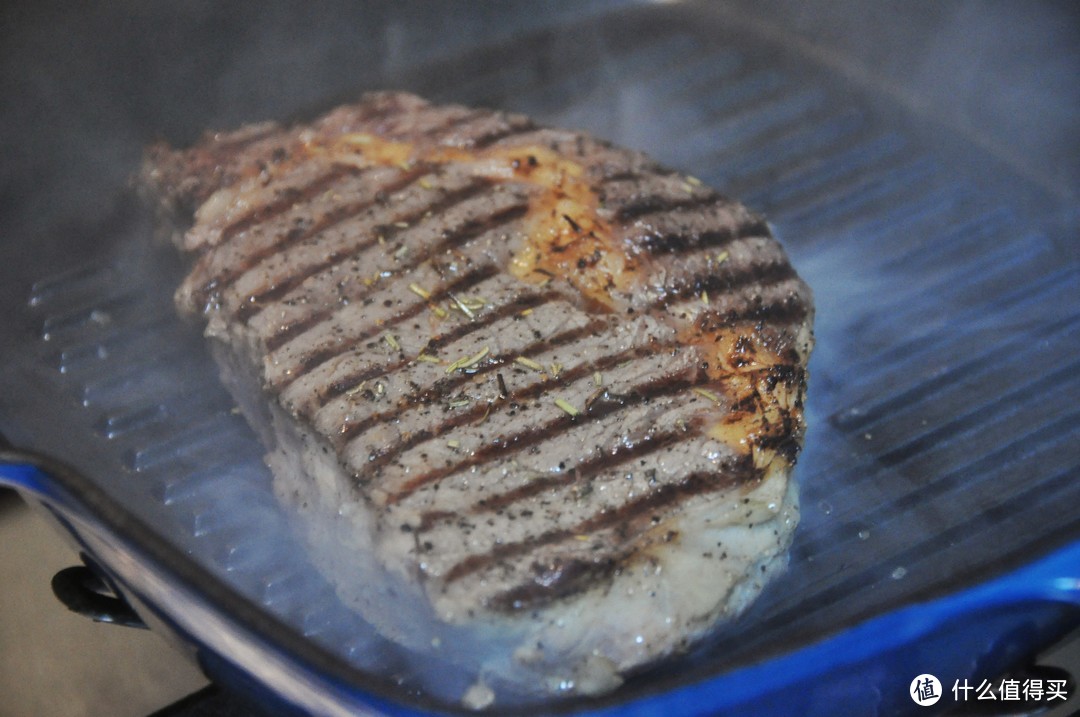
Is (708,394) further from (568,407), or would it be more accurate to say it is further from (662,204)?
(662,204)

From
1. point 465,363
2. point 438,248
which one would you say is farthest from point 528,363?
point 438,248

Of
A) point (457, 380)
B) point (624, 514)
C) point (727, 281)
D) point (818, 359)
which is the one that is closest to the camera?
point (624, 514)

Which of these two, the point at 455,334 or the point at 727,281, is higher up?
the point at 455,334

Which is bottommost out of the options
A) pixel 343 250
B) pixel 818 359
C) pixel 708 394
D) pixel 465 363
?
pixel 818 359

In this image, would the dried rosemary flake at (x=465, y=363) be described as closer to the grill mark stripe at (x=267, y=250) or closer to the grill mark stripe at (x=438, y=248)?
the grill mark stripe at (x=438, y=248)

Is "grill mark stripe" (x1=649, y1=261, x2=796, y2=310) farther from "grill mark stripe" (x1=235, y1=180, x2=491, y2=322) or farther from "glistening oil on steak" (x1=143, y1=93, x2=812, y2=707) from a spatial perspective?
"grill mark stripe" (x1=235, y1=180, x2=491, y2=322)

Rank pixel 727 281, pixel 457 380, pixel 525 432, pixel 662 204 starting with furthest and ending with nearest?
1. pixel 662 204
2. pixel 727 281
3. pixel 457 380
4. pixel 525 432

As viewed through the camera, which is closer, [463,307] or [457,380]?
[457,380]

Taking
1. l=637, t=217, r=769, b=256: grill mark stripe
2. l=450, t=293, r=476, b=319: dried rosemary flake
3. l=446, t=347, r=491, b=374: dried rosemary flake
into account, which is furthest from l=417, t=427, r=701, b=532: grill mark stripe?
l=637, t=217, r=769, b=256: grill mark stripe
